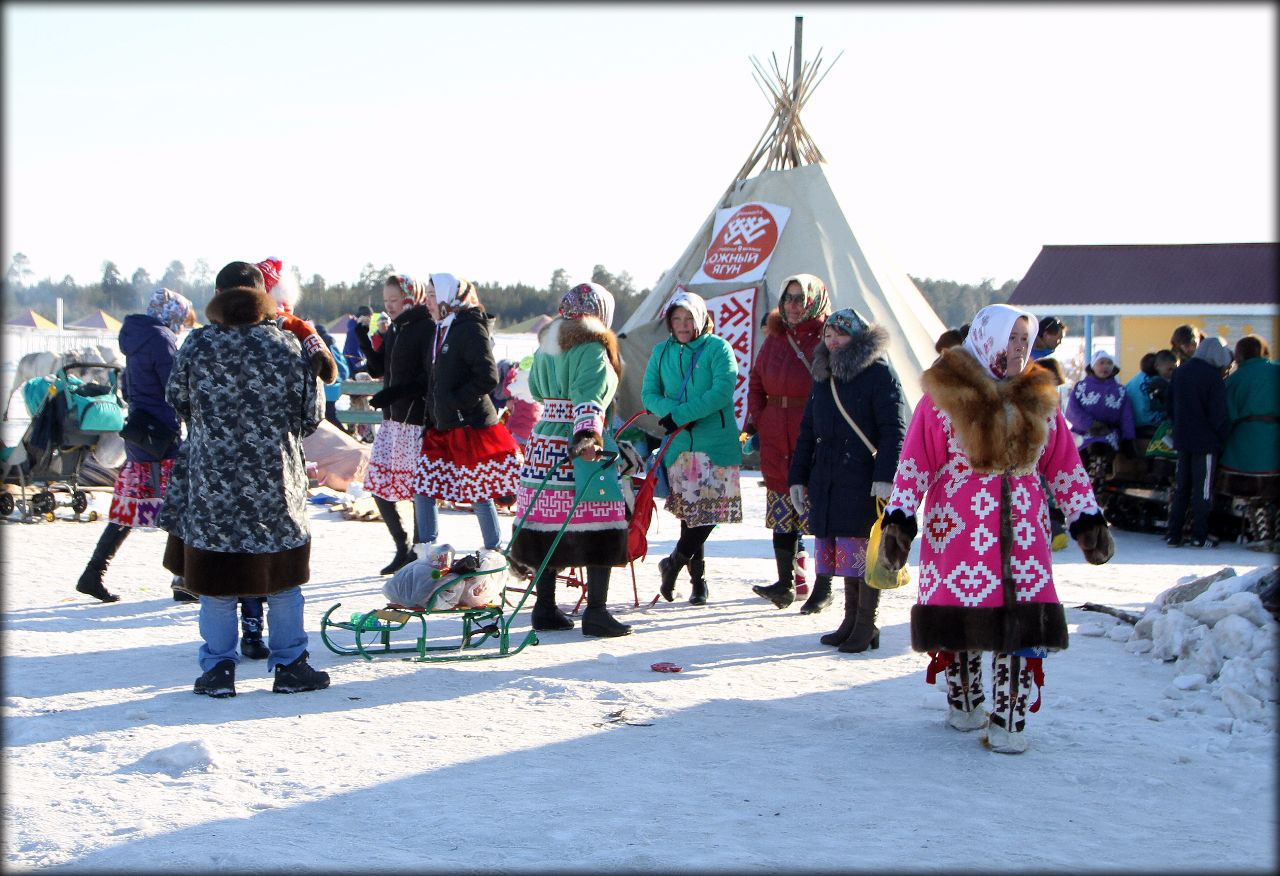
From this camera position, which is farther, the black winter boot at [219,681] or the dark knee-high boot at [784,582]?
the dark knee-high boot at [784,582]

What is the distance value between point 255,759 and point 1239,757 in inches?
127

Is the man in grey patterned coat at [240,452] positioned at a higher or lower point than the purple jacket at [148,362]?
lower

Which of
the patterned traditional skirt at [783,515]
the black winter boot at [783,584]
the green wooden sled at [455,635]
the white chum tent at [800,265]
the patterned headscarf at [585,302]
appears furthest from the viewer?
the white chum tent at [800,265]

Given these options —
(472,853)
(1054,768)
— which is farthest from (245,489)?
(1054,768)

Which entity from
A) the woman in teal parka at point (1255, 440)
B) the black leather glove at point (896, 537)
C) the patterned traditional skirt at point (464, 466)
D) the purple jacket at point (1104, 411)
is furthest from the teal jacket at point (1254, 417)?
the black leather glove at point (896, 537)

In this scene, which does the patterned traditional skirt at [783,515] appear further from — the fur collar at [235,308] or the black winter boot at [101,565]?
the black winter boot at [101,565]

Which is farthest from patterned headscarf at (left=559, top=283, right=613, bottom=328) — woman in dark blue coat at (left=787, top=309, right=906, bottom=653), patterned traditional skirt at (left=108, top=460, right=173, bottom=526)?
patterned traditional skirt at (left=108, top=460, right=173, bottom=526)

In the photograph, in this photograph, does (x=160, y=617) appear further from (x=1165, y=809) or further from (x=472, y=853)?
(x=1165, y=809)

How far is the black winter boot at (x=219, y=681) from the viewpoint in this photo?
4.93 m

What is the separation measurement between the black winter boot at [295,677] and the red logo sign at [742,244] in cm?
904

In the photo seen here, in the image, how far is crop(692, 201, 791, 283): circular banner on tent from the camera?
13.4m

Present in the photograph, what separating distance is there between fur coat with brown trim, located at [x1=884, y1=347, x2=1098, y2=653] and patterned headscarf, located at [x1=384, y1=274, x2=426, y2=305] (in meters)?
3.80

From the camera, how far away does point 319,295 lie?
35562 millimetres

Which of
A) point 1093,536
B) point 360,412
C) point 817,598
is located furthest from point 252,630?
point 360,412
